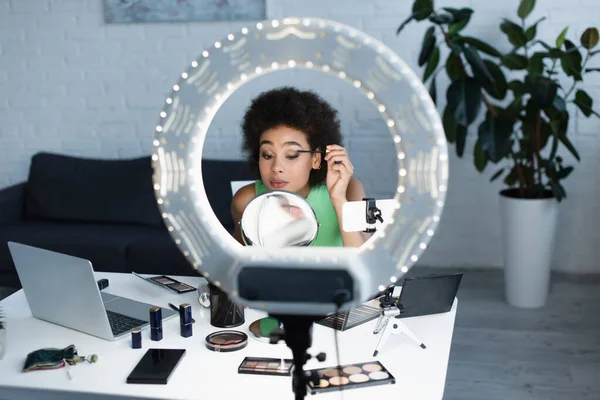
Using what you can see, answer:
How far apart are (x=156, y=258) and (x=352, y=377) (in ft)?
6.95

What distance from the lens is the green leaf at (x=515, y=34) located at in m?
3.17

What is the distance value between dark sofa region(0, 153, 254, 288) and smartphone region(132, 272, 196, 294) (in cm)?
113

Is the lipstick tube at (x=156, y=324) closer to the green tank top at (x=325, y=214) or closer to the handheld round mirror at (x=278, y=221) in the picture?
the green tank top at (x=325, y=214)

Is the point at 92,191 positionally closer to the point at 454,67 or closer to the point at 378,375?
the point at 454,67

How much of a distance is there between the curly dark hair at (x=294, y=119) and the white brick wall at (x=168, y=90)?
78.9 inches

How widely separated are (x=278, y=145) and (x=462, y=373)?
1.89 meters

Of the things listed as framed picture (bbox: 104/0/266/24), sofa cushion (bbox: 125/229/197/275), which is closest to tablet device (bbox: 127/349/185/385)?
sofa cushion (bbox: 125/229/197/275)

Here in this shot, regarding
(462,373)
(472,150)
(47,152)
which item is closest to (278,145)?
(462,373)

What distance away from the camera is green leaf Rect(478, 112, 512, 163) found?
310cm

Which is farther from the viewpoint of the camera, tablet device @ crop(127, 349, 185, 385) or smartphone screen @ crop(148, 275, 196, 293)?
smartphone screen @ crop(148, 275, 196, 293)

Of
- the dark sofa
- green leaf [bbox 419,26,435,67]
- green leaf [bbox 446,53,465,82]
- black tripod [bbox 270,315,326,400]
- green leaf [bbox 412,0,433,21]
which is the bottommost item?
the dark sofa

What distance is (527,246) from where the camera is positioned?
329cm

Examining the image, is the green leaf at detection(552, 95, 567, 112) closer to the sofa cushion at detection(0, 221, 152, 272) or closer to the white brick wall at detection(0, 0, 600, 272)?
the white brick wall at detection(0, 0, 600, 272)

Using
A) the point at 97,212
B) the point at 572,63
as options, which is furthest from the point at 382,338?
the point at 97,212
